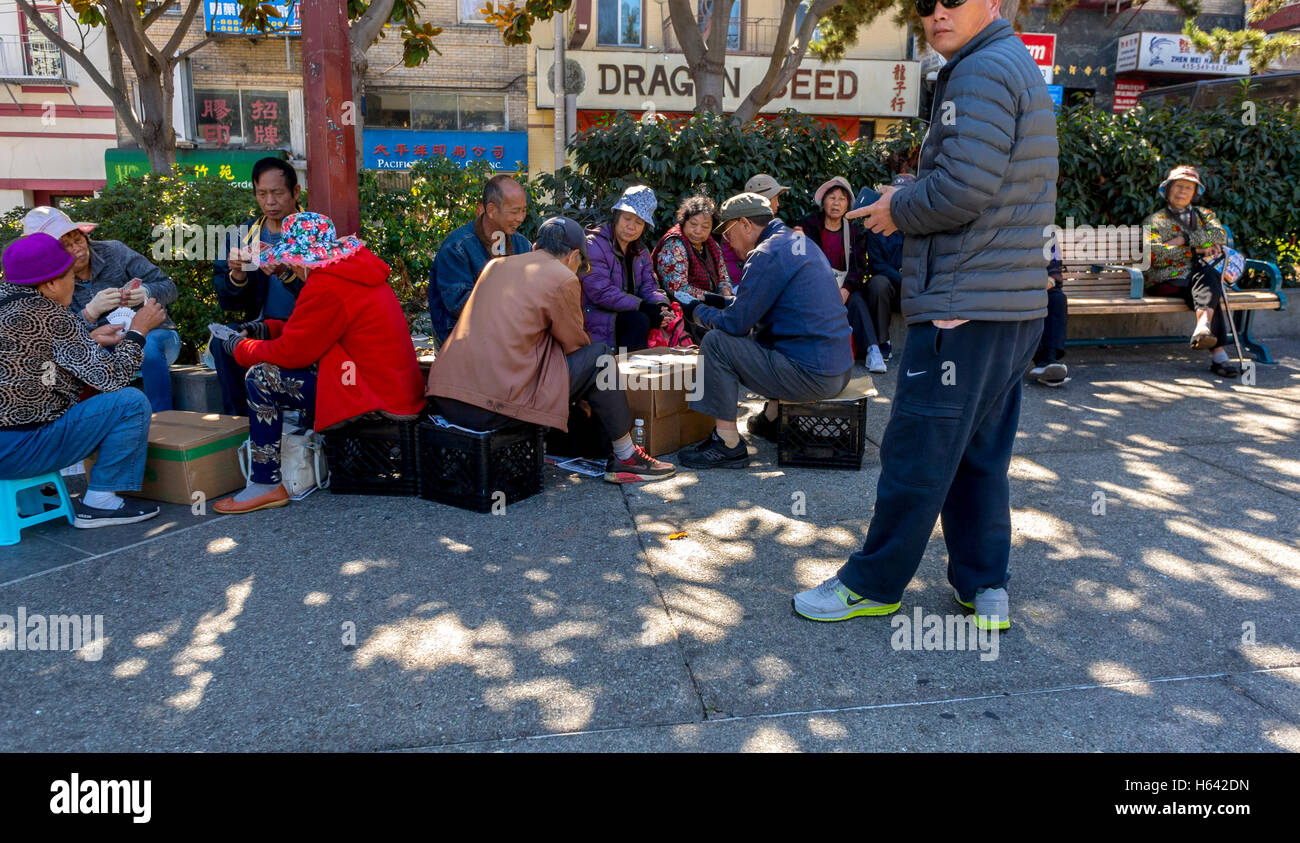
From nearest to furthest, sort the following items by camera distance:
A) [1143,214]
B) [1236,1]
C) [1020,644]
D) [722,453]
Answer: [1020,644] → [722,453] → [1143,214] → [1236,1]

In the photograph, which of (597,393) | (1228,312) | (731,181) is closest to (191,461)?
(597,393)

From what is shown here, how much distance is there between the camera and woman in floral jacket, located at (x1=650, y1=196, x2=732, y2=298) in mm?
→ 6809

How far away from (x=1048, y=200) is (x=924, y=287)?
0.46 metres

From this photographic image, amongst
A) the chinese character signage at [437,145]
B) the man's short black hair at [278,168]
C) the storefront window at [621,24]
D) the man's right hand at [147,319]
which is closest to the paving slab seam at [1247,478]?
the man's short black hair at [278,168]

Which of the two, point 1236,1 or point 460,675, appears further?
point 1236,1

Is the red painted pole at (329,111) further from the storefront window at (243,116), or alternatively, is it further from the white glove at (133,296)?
the storefront window at (243,116)

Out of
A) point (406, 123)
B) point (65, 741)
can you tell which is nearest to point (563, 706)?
point (65, 741)

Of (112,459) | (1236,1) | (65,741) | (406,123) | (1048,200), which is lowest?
(65,741)

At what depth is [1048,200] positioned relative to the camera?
9.98 feet

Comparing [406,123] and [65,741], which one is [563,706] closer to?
[65,741]

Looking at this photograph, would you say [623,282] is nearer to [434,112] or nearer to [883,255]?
[883,255]

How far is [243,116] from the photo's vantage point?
2197 cm

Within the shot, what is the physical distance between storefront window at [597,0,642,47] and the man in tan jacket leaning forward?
19.1 m

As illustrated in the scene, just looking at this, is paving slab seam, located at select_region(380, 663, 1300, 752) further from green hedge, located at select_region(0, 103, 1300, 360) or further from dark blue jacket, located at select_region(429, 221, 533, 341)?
green hedge, located at select_region(0, 103, 1300, 360)
